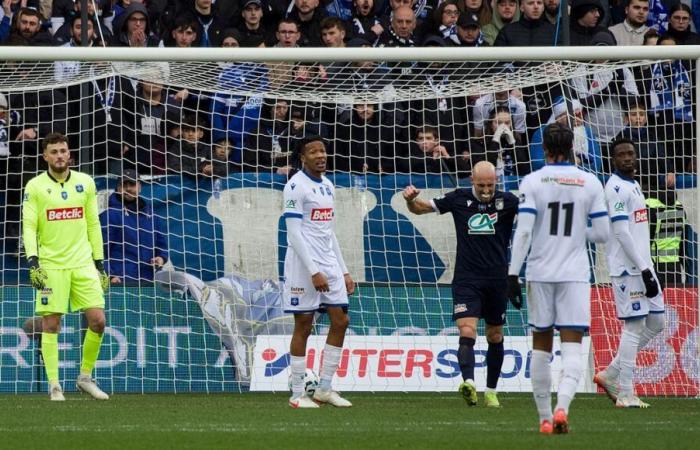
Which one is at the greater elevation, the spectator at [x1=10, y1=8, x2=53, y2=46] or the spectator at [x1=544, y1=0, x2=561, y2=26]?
the spectator at [x1=544, y1=0, x2=561, y2=26]

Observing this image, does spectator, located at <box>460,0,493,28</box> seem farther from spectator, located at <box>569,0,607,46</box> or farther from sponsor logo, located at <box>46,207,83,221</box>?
sponsor logo, located at <box>46,207,83,221</box>

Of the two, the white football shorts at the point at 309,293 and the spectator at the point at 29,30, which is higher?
the spectator at the point at 29,30

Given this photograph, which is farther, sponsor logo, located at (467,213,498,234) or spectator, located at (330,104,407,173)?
spectator, located at (330,104,407,173)

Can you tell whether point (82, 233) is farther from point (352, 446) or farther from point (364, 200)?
point (352, 446)

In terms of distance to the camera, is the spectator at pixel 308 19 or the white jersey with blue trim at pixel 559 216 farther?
the spectator at pixel 308 19

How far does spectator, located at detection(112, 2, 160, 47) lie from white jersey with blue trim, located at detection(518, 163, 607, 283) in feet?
26.6

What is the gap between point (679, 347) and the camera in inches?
547

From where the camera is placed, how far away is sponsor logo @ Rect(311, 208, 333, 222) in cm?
1139

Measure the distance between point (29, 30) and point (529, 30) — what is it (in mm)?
5991

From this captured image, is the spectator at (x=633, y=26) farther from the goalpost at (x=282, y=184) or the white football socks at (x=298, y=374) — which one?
the white football socks at (x=298, y=374)

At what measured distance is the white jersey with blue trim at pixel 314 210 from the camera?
11258 millimetres

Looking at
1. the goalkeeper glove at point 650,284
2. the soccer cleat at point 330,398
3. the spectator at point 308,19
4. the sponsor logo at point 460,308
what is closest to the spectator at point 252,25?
the spectator at point 308,19

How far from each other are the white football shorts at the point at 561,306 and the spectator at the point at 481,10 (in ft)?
27.9

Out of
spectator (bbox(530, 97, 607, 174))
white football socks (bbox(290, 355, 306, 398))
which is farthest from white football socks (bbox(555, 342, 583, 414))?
spectator (bbox(530, 97, 607, 174))
